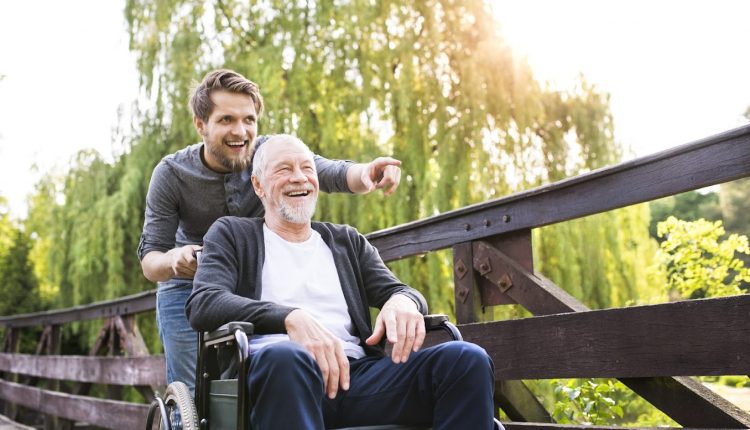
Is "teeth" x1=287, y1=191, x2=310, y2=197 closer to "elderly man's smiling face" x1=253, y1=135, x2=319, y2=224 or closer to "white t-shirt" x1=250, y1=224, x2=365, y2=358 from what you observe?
"elderly man's smiling face" x1=253, y1=135, x2=319, y2=224

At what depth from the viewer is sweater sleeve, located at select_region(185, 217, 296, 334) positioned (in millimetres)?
1768

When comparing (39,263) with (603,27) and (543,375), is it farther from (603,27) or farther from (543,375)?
(543,375)

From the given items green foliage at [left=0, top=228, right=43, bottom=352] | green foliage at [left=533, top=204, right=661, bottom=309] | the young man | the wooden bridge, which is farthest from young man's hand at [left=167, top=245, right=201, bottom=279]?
green foliage at [left=0, top=228, right=43, bottom=352]

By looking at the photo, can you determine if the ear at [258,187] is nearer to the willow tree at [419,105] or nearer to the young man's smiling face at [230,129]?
the young man's smiling face at [230,129]

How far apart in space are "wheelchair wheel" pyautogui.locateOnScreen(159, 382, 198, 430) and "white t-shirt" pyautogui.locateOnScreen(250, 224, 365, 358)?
32cm

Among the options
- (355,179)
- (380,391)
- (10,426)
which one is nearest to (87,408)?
(10,426)

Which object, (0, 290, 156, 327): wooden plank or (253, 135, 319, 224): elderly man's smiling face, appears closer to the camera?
(253, 135, 319, 224): elderly man's smiling face

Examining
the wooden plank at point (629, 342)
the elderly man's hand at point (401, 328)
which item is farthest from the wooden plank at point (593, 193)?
the elderly man's hand at point (401, 328)

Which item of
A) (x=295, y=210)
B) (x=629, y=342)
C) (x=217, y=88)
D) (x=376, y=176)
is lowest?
(x=629, y=342)

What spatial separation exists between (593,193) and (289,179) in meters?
0.93

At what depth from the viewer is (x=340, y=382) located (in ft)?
5.52

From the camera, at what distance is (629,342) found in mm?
2041

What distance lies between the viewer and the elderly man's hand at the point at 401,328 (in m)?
1.77

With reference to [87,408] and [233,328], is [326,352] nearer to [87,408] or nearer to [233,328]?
[233,328]
